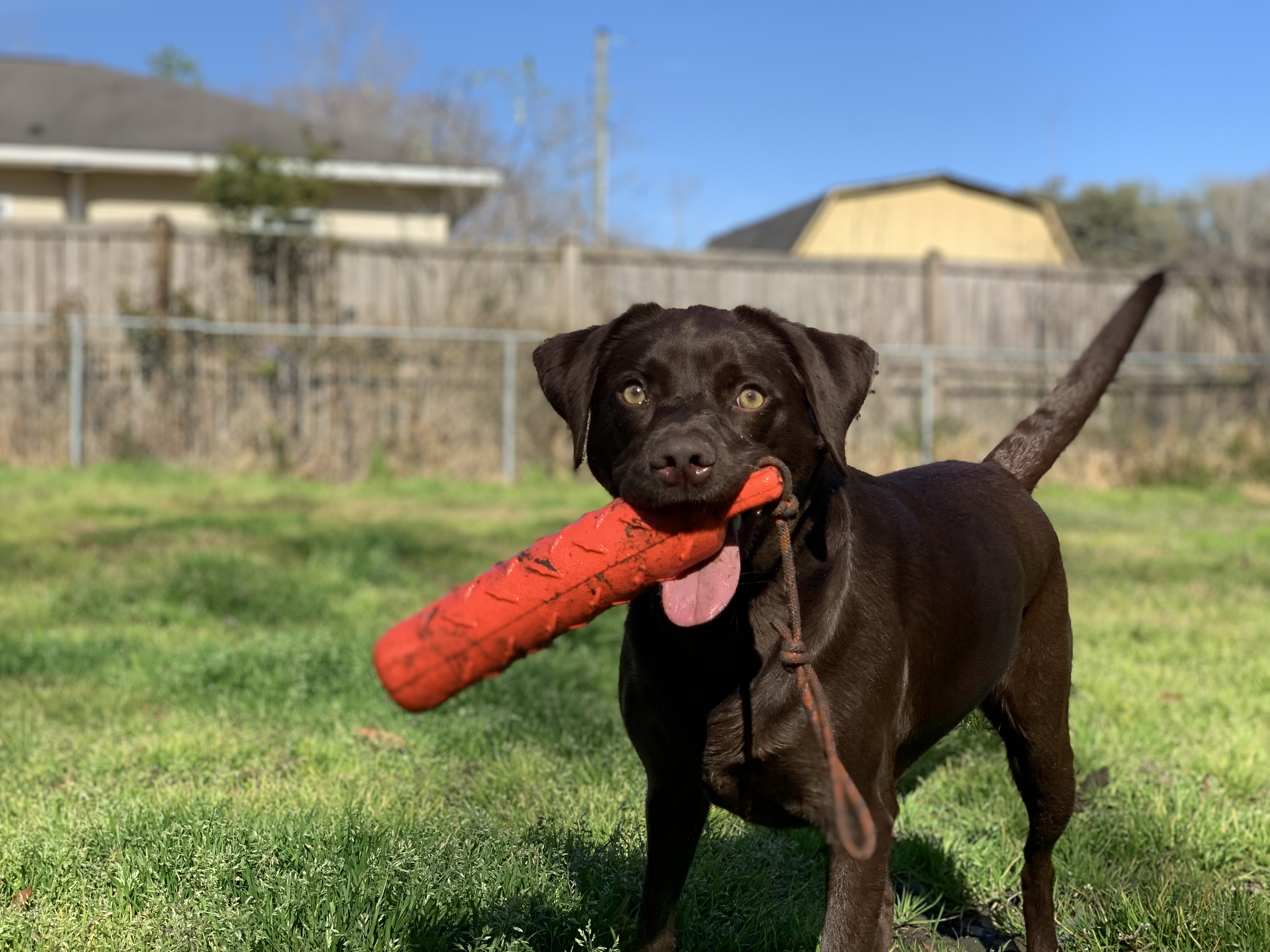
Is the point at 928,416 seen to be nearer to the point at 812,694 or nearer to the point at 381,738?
the point at 381,738

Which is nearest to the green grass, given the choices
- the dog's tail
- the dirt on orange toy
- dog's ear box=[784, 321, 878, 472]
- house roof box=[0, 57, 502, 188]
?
the dirt on orange toy

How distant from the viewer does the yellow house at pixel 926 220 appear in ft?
93.7

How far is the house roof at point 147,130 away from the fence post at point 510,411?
3.98 meters

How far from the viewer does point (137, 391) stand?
1256 centimetres

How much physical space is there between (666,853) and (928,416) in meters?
11.1

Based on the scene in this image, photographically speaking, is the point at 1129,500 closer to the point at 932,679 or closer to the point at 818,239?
the point at 932,679

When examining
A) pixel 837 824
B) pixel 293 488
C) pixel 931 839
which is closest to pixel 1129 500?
pixel 293 488

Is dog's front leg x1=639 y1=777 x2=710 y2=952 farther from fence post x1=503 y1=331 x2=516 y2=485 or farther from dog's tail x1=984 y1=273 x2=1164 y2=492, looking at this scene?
fence post x1=503 y1=331 x2=516 y2=485

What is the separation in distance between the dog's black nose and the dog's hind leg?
4.25 feet

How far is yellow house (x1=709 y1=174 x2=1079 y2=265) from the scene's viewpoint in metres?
28.6

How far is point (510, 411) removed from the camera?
12492 millimetres

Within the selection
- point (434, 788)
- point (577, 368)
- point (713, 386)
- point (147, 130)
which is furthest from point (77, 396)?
point (713, 386)

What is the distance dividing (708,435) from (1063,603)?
1.43 metres

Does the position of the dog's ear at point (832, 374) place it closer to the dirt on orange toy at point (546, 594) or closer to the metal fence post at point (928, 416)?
the dirt on orange toy at point (546, 594)
